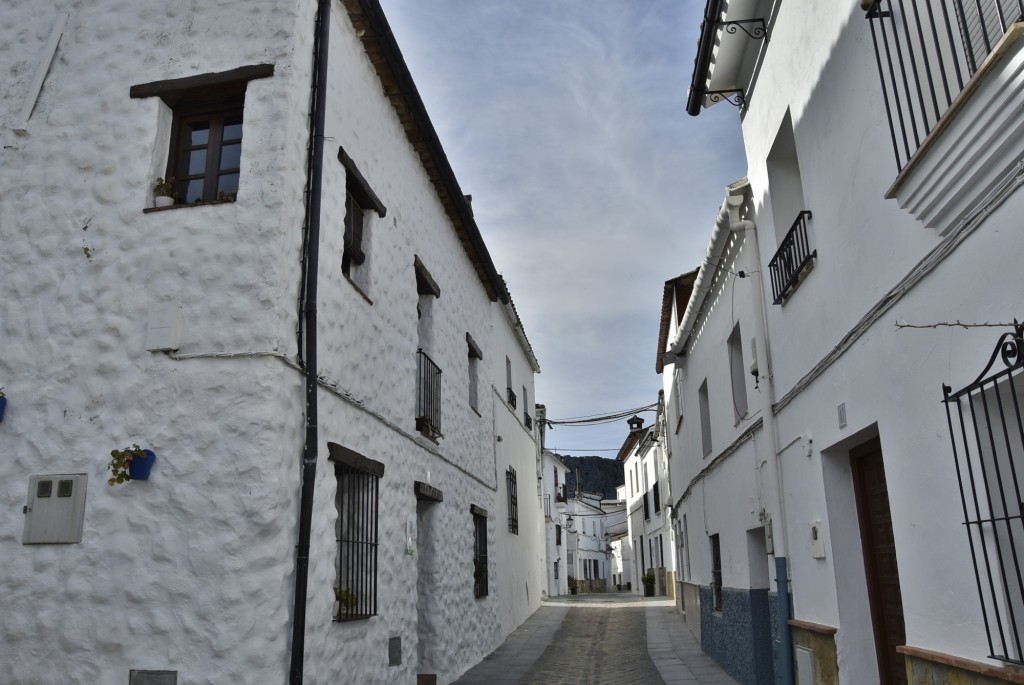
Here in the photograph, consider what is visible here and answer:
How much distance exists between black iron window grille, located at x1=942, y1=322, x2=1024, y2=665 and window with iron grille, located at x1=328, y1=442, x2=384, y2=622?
170 inches

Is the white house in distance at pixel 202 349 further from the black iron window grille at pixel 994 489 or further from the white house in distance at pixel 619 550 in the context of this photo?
the white house in distance at pixel 619 550

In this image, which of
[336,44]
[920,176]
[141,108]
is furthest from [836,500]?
[141,108]

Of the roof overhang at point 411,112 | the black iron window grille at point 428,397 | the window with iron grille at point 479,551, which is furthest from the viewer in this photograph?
the window with iron grille at point 479,551

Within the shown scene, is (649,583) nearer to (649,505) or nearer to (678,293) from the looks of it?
(649,505)

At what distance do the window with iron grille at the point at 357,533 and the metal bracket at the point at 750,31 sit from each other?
4631 millimetres

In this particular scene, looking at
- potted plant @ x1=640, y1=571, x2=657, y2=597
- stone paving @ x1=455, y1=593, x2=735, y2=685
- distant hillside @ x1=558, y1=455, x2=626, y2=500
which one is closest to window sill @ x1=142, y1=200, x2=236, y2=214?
stone paving @ x1=455, y1=593, x2=735, y2=685

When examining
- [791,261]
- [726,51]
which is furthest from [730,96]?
[791,261]

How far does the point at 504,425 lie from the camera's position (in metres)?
14.8

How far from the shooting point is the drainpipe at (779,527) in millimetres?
6648

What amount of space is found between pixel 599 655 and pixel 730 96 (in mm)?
8055

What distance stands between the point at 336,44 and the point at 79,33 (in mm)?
1924

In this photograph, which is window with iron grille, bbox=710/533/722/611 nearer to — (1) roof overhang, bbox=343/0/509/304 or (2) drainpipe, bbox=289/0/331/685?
(1) roof overhang, bbox=343/0/509/304

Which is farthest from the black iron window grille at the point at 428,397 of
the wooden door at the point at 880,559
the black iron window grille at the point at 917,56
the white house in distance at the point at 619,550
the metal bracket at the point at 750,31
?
the white house in distance at the point at 619,550

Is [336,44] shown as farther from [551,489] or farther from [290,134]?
[551,489]
